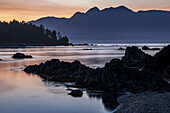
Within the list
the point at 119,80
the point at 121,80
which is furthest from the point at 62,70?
the point at 121,80

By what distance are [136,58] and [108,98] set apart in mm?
38167

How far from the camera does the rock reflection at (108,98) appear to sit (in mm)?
24984

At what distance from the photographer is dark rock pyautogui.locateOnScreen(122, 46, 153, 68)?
57.9 m

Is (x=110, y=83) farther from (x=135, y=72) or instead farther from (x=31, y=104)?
→ (x=31, y=104)

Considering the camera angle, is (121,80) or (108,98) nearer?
(108,98)

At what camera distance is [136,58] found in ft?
214

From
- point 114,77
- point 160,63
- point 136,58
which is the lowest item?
point 114,77

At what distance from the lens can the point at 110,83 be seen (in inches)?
1341

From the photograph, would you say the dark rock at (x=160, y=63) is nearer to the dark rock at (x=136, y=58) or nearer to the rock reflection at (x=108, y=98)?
the dark rock at (x=136, y=58)

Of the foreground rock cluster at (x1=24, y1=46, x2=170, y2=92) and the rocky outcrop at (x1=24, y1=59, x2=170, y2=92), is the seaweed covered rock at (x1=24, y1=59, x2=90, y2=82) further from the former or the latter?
the rocky outcrop at (x1=24, y1=59, x2=170, y2=92)

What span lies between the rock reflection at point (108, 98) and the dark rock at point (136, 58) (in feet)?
82.0

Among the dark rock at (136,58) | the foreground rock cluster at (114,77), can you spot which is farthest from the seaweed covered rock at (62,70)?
the dark rock at (136,58)

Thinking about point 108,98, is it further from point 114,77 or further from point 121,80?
point 121,80

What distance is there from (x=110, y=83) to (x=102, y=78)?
61.2 inches
